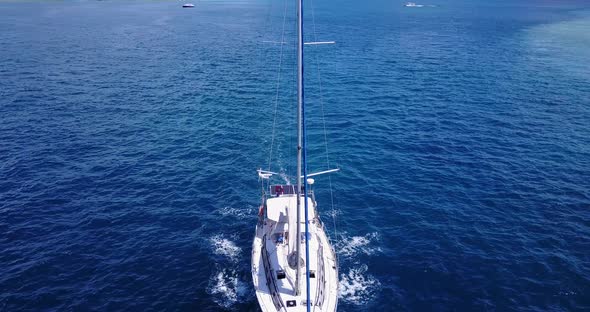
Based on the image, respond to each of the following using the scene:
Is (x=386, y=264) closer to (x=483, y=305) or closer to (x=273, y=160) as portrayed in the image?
(x=483, y=305)

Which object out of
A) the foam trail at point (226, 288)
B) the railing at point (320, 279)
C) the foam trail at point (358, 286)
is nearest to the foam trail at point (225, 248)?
the foam trail at point (226, 288)

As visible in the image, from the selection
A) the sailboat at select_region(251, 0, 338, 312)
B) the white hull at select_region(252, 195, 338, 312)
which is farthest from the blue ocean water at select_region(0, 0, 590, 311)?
the sailboat at select_region(251, 0, 338, 312)

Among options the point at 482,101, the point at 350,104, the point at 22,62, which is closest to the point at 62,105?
the point at 22,62

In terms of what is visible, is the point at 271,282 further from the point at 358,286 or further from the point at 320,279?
the point at 358,286

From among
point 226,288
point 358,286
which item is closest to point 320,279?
point 358,286

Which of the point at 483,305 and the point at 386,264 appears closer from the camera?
the point at 483,305

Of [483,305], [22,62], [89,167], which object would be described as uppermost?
[22,62]

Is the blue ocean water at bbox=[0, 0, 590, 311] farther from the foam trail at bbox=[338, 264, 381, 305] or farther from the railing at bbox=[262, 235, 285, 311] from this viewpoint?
the railing at bbox=[262, 235, 285, 311]
